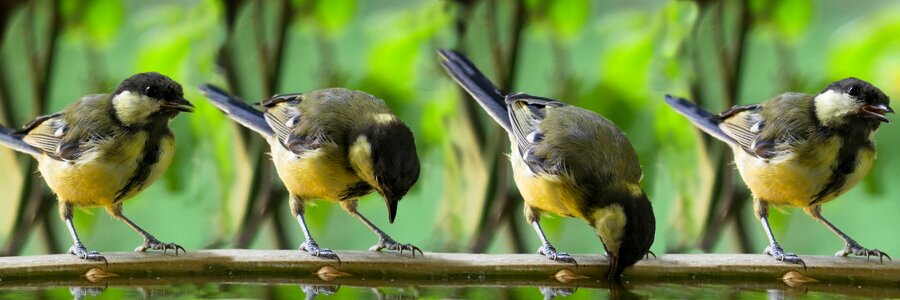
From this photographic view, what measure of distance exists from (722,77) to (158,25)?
1.76 metres

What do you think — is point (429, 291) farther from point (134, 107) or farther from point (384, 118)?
point (134, 107)

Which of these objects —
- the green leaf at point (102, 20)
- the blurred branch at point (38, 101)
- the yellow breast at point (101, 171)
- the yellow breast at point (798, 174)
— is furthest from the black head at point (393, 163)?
the blurred branch at point (38, 101)

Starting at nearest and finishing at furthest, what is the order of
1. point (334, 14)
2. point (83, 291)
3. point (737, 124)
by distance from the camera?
point (83, 291) < point (737, 124) < point (334, 14)

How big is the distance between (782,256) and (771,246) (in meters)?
0.19

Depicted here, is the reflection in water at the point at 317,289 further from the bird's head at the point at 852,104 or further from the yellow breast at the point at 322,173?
the bird's head at the point at 852,104

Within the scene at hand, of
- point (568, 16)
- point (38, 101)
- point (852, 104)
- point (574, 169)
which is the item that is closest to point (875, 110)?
point (852, 104)

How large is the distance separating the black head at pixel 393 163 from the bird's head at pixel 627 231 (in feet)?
1.46

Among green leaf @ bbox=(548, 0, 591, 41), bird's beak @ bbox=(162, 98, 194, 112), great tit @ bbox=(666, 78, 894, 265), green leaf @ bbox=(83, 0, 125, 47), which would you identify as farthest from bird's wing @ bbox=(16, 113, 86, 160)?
great tit @ bbox=(666, 78, 894, 265)

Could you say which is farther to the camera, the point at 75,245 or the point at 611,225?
the point at 75,245

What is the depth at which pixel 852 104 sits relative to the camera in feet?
8.54

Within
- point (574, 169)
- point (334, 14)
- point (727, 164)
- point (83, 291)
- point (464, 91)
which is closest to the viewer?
point (83, 291)

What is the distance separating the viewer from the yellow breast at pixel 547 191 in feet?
8.19

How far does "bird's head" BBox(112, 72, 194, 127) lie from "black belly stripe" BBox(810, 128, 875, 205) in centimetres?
157

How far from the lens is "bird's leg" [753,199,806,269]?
2486 mm
